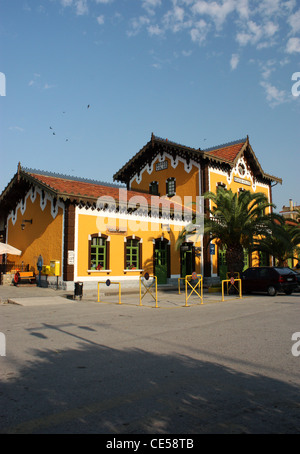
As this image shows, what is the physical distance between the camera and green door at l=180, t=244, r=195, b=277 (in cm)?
2648

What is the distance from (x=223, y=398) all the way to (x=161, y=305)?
10568 millimetres

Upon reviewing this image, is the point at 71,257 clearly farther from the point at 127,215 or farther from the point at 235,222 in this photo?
the point at 235,222

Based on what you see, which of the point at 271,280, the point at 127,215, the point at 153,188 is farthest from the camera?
the point at 153,188

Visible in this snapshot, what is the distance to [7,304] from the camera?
15.7 m

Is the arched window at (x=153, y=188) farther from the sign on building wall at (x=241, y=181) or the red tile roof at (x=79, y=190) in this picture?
the sign on building wall at (x=241, y=181)

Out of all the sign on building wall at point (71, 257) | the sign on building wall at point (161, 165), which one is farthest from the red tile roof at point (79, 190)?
the sign on building wall at point (71, 257)

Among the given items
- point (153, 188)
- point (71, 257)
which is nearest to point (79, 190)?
point (71, 257)

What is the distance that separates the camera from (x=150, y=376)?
214 inches

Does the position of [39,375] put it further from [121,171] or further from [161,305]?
[121,171]

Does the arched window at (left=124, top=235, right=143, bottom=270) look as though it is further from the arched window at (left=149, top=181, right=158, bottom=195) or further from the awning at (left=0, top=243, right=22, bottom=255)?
the arched window at (left=149, top=181, right=158, bottom=195)

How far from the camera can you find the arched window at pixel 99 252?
21422mm

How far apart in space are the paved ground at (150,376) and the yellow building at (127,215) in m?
10.6

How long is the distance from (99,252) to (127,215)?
121 inches

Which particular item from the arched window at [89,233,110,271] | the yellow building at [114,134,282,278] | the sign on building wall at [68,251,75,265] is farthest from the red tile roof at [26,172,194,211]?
the sign on building wall at [68,251,75,265]
